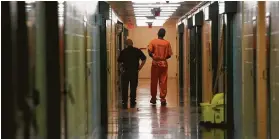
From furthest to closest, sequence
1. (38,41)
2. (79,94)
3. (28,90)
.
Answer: (79,94), (38,41), (28,90)

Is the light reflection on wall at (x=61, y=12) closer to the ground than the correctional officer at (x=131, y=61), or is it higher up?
higher up

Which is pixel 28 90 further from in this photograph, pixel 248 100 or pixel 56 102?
pixel 248 100

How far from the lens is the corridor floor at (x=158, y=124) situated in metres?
9.33

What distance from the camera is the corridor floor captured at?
933 cm

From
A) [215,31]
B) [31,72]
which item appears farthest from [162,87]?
[31,72]

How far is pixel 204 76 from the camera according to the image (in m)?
14.6

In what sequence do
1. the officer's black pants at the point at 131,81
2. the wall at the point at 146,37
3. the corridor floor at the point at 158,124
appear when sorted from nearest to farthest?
the corridor floor at the point at 158,124, the officer's black pants at the point at 131,81, the wall at the point at 146,37

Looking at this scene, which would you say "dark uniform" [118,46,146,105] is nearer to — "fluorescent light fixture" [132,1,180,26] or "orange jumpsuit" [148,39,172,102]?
"orange jumpsuit" [148,39,172,102]

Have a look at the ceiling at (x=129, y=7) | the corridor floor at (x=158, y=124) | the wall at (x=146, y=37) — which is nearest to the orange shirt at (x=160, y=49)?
the corridor floor at (x=158, y=124)

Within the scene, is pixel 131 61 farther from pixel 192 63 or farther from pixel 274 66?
pixel 274 66

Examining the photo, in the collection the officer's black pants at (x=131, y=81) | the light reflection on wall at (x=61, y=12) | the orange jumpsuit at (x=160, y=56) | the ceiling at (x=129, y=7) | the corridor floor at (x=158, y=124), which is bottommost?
the corridor floor at (x=158, y=124)

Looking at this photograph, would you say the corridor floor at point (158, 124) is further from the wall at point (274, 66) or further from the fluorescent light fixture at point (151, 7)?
the fluorescent light fixture at point (151, 7)

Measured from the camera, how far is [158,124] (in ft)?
35.4

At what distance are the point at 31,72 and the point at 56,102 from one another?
102cm
